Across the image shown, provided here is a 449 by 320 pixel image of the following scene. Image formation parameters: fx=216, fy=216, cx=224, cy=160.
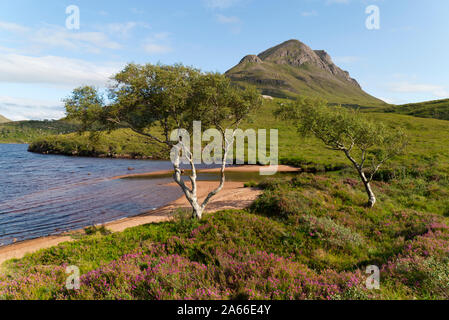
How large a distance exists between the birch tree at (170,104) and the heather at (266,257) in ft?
13.7

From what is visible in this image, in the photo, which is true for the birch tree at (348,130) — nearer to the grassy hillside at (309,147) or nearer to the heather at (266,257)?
the grassy hillside at (309,147)

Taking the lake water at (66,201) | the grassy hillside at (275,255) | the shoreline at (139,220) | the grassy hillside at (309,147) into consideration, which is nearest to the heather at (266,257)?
the grassy hillside at (275,255)

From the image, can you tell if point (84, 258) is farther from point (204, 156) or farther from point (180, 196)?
point (204, 156)

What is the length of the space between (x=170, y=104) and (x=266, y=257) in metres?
9.57

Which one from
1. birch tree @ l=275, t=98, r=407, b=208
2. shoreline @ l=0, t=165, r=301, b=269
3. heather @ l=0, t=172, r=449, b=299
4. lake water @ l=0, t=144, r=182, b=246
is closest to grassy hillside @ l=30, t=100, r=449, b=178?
birch tree @ l=275, t=98, r=407, b=208

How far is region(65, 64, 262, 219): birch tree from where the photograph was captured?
12.6 metres

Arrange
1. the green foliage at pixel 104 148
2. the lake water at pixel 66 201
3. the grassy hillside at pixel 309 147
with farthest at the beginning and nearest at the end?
the green foliage at pixel 104 148 < the grassy hillside at pixel 309 147 < the lake water at pixel 66 201

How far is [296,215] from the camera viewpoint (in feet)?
45.4

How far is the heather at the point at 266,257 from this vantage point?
5.62m

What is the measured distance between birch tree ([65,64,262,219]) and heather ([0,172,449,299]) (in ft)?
13.7

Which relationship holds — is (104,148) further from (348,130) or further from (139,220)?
(348,130)

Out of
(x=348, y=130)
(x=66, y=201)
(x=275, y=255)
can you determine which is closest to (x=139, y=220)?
(x=275, y=255)
